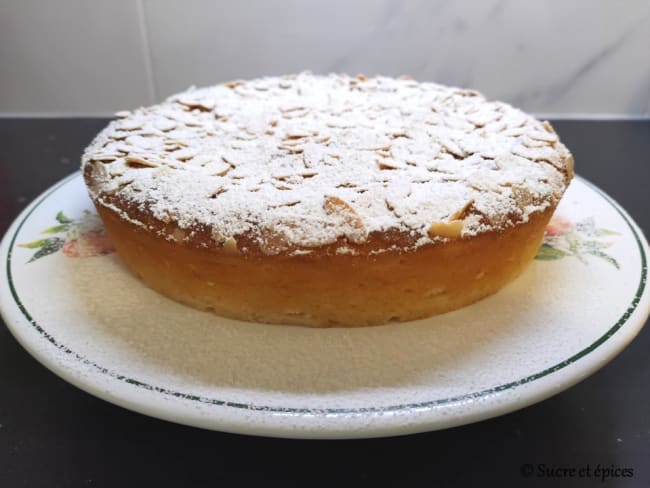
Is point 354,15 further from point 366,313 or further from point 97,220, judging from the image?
point 366,313

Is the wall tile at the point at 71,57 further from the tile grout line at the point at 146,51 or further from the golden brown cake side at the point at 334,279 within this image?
the golden brown cake side at the point at 334,279

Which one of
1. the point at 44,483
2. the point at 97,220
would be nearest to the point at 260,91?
the point at 97,220

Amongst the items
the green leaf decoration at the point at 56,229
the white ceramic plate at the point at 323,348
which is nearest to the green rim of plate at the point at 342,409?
the white ceramic plate at the point at 323,348

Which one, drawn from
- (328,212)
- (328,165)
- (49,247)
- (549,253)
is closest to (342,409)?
(328,212)

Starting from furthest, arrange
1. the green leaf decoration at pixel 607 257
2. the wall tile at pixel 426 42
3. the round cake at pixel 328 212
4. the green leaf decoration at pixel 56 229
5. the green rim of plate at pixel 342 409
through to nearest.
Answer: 1. the wall tile at pixel 426 42
2. the green leaf decoration at pixel 56 229
3. the green leaf decoration at pixel 607 257
4. the round cake at pixel 328 212
5. the green rim of plate at pixel 342 409

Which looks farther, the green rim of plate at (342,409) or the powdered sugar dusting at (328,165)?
the powdered sugar dusting at (328,165)

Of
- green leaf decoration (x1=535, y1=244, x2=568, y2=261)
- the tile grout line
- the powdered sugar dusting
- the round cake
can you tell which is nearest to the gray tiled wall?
the tile grout line

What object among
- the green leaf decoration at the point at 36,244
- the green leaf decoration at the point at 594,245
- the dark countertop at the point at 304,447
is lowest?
the dark countertop at the point at 304,447

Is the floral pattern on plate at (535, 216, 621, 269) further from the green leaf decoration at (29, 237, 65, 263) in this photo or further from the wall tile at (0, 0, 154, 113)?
the wall tile at (0, 0, 154, 113)
